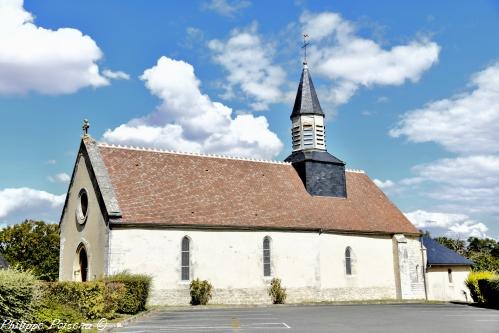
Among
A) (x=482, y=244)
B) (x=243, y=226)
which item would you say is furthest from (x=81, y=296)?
(x=482, y=244)

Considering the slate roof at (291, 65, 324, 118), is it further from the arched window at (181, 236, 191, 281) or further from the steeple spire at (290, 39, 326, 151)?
the arched window at (181, 236, 191, 281)

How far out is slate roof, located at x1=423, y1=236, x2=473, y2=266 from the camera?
3609cm

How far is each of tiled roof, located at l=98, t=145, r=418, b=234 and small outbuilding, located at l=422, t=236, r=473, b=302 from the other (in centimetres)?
305

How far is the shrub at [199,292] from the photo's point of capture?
25734 mm

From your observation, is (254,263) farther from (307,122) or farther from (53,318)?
(53,318)

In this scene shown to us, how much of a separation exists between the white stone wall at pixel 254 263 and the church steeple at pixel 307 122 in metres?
7.01

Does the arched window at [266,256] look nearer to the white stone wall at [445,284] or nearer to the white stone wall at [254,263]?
the white stone wall at [254,263]

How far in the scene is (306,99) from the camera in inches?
1417

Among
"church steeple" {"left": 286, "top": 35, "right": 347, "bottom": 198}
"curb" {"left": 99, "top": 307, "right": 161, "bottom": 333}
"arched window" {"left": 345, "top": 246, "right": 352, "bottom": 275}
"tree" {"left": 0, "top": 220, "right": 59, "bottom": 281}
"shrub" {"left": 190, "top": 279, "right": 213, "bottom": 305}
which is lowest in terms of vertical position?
"curb" {"left": 99, "top": 307, "right": 161, "bottom": 333}

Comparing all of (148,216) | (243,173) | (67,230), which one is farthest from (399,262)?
(67,230)

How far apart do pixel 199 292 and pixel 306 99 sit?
53.2 ft

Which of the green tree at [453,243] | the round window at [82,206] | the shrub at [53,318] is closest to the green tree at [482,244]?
the green tree at [453,243]

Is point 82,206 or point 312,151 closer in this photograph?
point 82,206

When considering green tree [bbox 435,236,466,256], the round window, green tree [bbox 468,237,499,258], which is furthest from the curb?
green tree [bbox 468,237,499,258]
